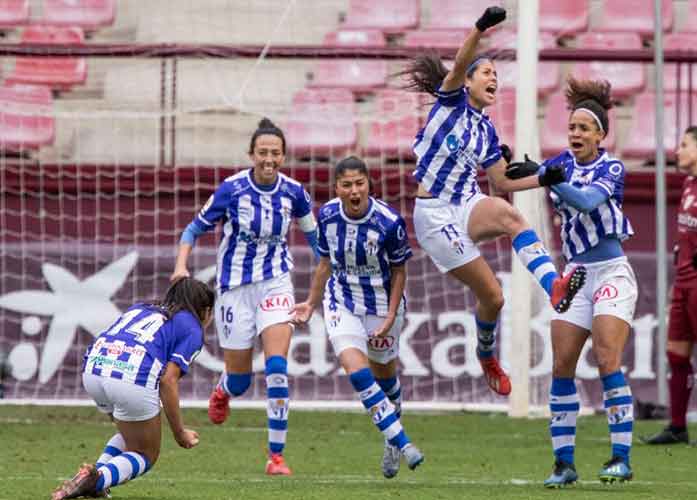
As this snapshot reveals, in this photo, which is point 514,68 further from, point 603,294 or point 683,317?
point 603,294

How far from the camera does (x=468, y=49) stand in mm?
8484

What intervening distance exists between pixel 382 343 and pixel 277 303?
2.76ft

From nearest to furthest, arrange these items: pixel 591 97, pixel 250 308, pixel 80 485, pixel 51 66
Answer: pixel 80 485 → pixel 591 97 → pixel 250 308 → pixel 51 66

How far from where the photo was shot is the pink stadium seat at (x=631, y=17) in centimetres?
1730

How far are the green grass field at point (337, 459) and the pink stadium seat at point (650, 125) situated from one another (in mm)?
3512

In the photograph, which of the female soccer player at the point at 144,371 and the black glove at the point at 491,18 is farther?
the black glove at the point at 491,18

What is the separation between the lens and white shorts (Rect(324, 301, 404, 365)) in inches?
375

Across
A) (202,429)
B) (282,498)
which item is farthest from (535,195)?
(282,498)

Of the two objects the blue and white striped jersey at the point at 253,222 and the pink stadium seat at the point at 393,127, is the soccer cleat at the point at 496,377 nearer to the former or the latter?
the blue and white striped jersey at the point at 253,222

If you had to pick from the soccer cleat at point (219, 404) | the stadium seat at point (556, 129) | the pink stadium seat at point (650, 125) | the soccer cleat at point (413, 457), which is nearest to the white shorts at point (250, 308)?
the soccer cleat at point (219, 404)

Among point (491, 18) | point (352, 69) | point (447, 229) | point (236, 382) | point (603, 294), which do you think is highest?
point (352, 69)

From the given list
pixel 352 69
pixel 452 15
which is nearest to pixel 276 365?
pixel 452 15

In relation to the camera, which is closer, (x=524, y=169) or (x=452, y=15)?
(x=524, y=169)

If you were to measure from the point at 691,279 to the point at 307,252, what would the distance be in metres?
4.14
